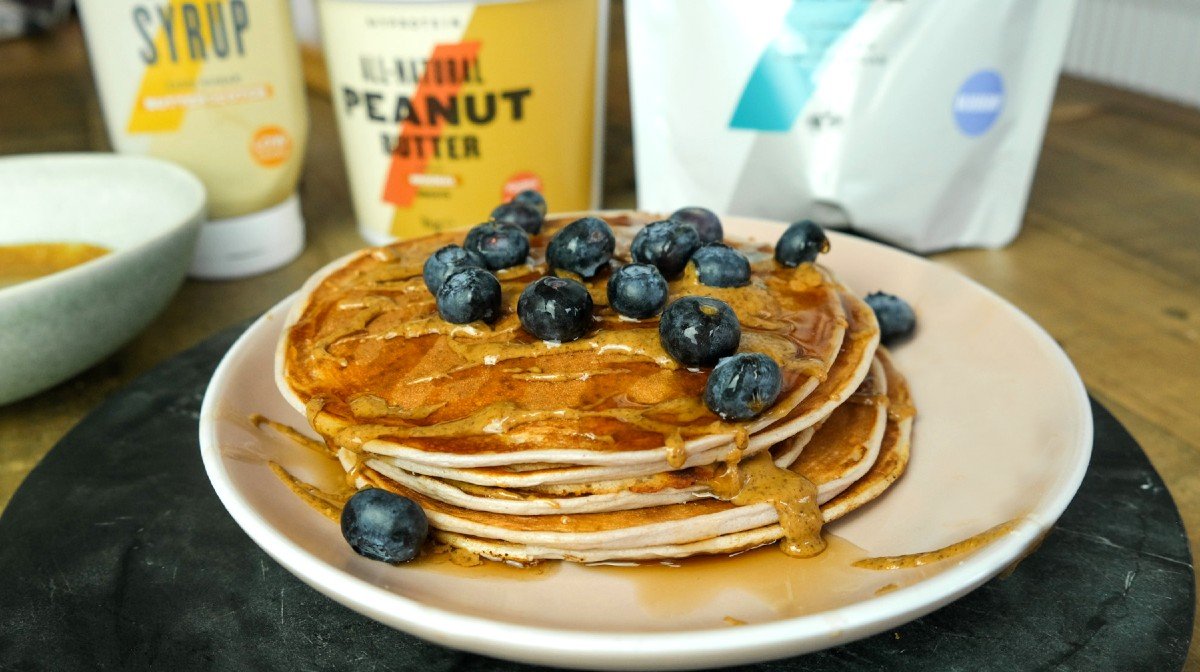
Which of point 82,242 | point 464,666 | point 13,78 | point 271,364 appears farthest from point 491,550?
point 13,78

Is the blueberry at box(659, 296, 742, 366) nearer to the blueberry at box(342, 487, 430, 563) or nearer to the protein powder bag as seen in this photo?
the blueberry at box(342, 487, 430, 563)

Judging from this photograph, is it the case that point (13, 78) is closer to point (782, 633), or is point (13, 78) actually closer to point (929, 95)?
point (929, 95)

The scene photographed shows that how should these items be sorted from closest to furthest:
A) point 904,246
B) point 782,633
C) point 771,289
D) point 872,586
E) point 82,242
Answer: point 782,633
point 872,586
point 771,289
point 82,242
point 904,246

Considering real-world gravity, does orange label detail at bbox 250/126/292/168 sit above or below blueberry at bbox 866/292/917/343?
above

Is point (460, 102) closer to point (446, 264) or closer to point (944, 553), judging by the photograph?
point (446, 264)

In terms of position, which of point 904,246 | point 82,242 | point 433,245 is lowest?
point 904,246

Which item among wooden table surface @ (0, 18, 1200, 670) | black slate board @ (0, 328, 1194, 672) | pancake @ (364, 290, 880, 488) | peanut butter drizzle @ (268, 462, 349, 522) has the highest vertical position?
pancake @ (364, 290, 880, 488)

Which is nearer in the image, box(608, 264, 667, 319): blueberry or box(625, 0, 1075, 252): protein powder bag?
box(608, 264, 667, 319): blueberry

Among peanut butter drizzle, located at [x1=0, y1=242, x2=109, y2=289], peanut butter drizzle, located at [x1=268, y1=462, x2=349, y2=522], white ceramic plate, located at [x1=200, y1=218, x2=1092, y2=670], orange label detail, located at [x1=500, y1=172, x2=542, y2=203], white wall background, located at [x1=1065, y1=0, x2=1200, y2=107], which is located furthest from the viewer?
white wall background, located at [x1=1065, y1=0, x2=1200, y2=107]

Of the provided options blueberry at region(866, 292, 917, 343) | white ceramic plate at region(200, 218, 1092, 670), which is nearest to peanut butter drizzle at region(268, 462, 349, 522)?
white ceramic plate at region(200, 218, 1092, 670)
